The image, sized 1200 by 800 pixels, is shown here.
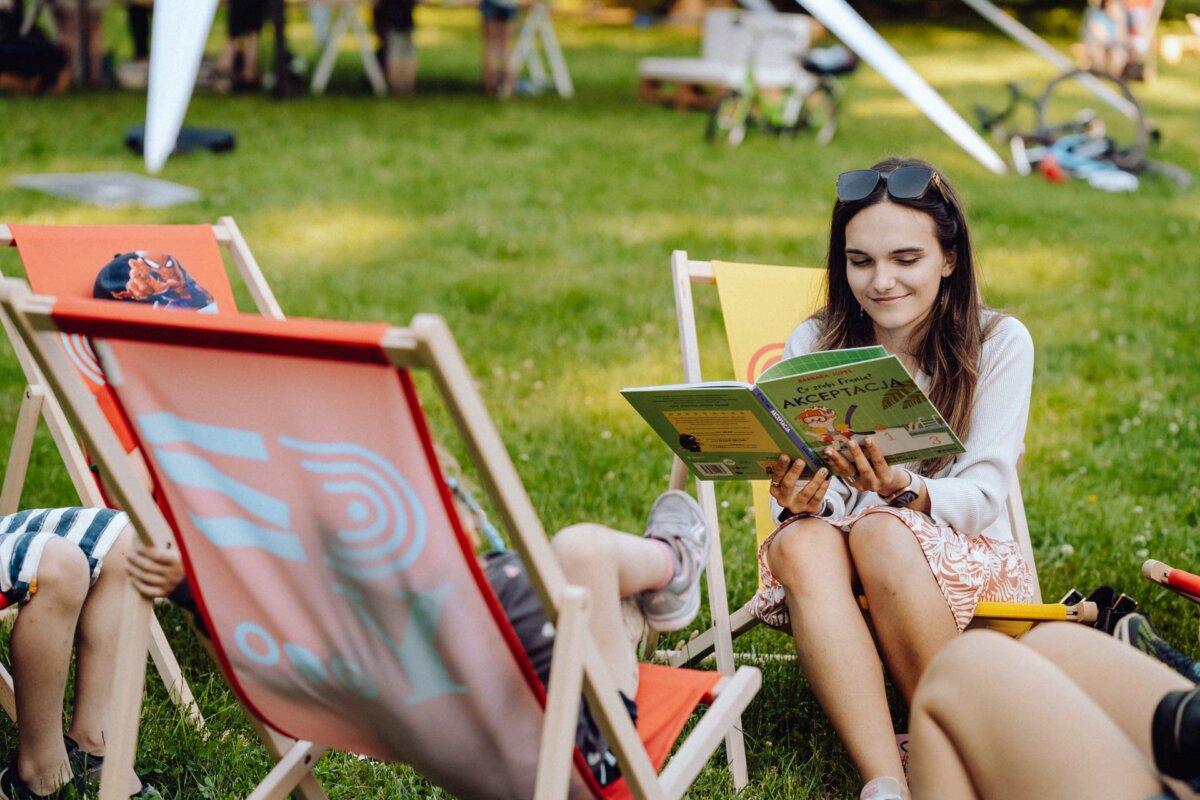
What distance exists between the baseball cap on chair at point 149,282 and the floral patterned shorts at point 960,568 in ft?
4.46

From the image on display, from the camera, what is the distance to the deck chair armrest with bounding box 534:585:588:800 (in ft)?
5.20

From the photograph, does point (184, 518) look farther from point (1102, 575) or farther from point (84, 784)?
point (1102, 575)

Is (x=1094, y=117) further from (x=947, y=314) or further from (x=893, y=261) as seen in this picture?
(x=893, y=261)

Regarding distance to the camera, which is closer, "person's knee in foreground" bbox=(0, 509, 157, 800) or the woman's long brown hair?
"person's knee in foreground" bbox=(0, 509, 157, 800)

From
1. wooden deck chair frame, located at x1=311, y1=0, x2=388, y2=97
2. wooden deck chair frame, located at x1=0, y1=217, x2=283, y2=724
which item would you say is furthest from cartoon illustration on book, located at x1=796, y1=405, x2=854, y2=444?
wooden deck chair frame, located at x1=311, y1=0, x2=388, y2=97

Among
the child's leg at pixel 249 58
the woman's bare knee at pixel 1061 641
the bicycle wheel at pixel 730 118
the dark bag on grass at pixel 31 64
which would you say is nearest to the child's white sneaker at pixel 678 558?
the woman's bare knee at pixel 1061 641

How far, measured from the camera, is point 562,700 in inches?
63.0

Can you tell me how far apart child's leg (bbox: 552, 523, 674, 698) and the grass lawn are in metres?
0.68

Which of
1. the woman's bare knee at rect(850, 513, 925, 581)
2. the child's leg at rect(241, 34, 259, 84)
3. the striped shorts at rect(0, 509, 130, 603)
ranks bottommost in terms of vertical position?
the child's leg at rect(241, 34, 259, 84)

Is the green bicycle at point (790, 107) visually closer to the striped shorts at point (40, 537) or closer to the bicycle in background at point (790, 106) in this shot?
the bicycle in background at point (790, 106)

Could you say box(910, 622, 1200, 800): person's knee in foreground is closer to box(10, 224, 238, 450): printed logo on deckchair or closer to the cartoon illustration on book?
the cartoon illustration on book

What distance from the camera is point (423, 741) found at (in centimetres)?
179

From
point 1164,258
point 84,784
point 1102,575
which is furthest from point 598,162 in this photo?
point 84,784

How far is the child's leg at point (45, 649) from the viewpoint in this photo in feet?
7.09
